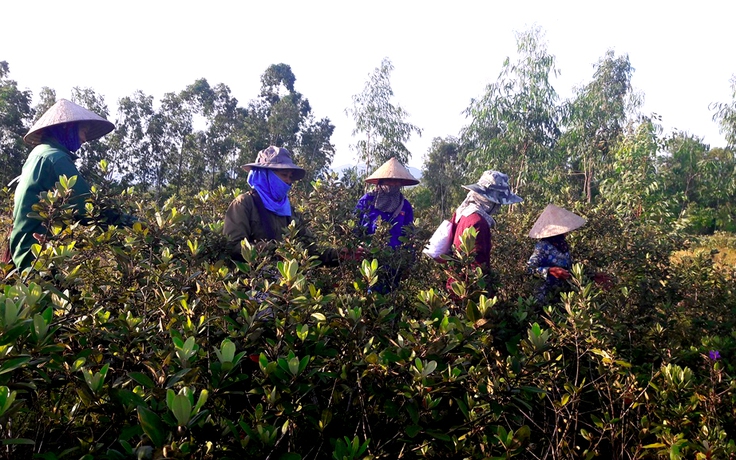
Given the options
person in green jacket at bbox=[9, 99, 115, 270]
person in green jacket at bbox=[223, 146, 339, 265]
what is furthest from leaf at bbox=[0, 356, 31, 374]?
person in green jacket at bbox=[223, 146, 339, 265]

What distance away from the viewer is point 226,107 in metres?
24.4


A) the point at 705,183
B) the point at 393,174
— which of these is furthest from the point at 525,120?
the point at 705,183

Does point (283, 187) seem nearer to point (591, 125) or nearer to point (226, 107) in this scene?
point (591, 125)

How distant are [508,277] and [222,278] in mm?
2239

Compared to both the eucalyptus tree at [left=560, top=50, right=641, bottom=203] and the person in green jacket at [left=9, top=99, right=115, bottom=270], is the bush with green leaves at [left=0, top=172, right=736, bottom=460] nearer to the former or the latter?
the person in green jacket at [left=9, top=99, right=115, bottom=270]

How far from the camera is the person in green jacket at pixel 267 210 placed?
102 inches

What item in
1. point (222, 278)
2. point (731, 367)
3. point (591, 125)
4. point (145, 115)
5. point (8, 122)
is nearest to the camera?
point (222, 278)

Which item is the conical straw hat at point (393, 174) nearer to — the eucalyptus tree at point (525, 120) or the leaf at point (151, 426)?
the leaf at point (151, 426)

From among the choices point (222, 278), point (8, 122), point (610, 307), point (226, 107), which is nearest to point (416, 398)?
point (222, 278)

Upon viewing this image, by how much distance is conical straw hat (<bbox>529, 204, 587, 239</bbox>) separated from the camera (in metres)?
3.23

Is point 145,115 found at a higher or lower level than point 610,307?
higher

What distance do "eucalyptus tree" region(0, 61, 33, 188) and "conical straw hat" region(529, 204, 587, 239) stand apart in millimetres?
19866

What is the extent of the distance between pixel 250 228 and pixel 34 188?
3.36 feet

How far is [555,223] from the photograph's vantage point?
328 centimetres
